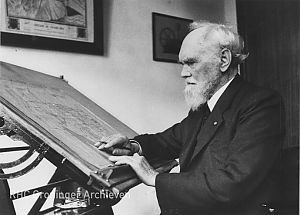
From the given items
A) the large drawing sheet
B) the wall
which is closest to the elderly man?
the large drawing sheet

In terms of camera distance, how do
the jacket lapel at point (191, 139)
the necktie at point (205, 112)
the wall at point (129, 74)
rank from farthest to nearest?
the wall at point (129, 74) → the necktie at point (205, 112) → the jacket lapel at point (191, 139)

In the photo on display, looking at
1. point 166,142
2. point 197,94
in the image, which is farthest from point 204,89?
point 166,142

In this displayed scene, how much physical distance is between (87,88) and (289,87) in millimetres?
1734

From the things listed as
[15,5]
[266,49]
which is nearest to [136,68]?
[15,5]

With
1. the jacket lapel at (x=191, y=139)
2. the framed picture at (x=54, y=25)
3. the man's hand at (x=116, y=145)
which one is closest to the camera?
the man's hand at (x=116, y=145)

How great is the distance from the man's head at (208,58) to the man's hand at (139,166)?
49 cm

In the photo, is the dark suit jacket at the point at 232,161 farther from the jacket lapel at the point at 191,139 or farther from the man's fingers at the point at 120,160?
the man's fingers at the point at 120,160

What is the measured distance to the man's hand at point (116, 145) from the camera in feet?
4.88

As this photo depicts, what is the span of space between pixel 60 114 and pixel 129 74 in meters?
1.19

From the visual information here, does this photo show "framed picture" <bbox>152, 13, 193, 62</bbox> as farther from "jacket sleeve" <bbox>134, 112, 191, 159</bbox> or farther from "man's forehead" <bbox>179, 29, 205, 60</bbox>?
"man's forehead" <bbox>179, 29, 205, 60</bbox>

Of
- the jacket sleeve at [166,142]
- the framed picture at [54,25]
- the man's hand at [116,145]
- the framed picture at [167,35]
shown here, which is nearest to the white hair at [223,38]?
the jacket sleeve at [166,142]

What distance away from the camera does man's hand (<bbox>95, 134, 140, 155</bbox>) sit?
4.88 feet

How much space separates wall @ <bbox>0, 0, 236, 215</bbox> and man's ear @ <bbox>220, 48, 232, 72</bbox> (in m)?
0.97

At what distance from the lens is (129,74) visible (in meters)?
2.71
